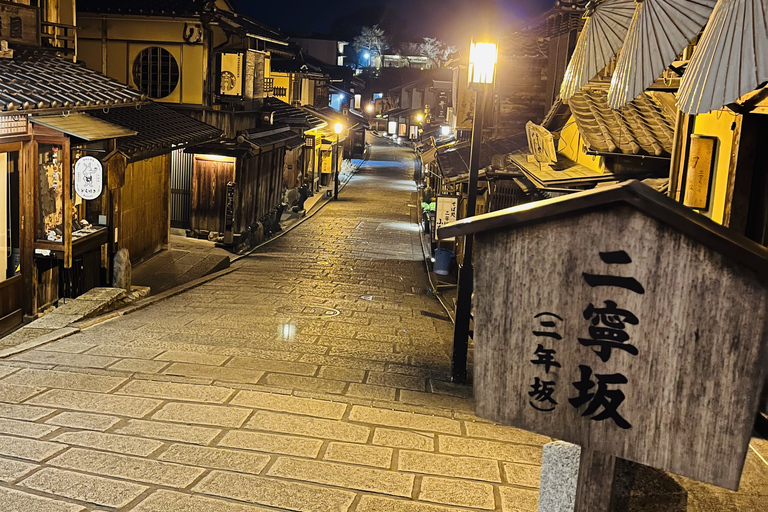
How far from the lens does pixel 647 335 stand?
12.0 ft

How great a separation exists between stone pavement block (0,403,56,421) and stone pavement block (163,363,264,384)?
6.30ft

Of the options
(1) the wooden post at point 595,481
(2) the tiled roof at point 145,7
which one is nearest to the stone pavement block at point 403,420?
(1) the wooden post at point 595,481

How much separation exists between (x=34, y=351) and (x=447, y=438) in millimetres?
6331

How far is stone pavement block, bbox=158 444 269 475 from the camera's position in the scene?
6555 millimetres

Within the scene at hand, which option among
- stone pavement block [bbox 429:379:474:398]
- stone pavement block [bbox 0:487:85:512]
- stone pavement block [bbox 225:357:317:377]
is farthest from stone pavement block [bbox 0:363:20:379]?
stone pavement block [bbox 429:379:474:398]

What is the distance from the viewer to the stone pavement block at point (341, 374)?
995 cm

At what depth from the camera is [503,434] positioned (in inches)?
316

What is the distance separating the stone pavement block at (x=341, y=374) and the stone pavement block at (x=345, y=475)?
318 cm

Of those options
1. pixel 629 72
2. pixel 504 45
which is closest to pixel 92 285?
pixel 629 72

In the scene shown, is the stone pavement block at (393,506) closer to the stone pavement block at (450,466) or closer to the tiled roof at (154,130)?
the stone pavement block at (450,466)

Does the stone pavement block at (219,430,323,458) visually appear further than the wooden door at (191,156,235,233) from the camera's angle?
No

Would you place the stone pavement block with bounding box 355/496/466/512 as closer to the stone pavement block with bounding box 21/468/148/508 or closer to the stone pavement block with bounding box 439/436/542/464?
the stone pavement block with bounding box 439/436/542/464

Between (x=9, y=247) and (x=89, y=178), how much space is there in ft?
7.08

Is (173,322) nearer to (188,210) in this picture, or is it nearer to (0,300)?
(0,300)
